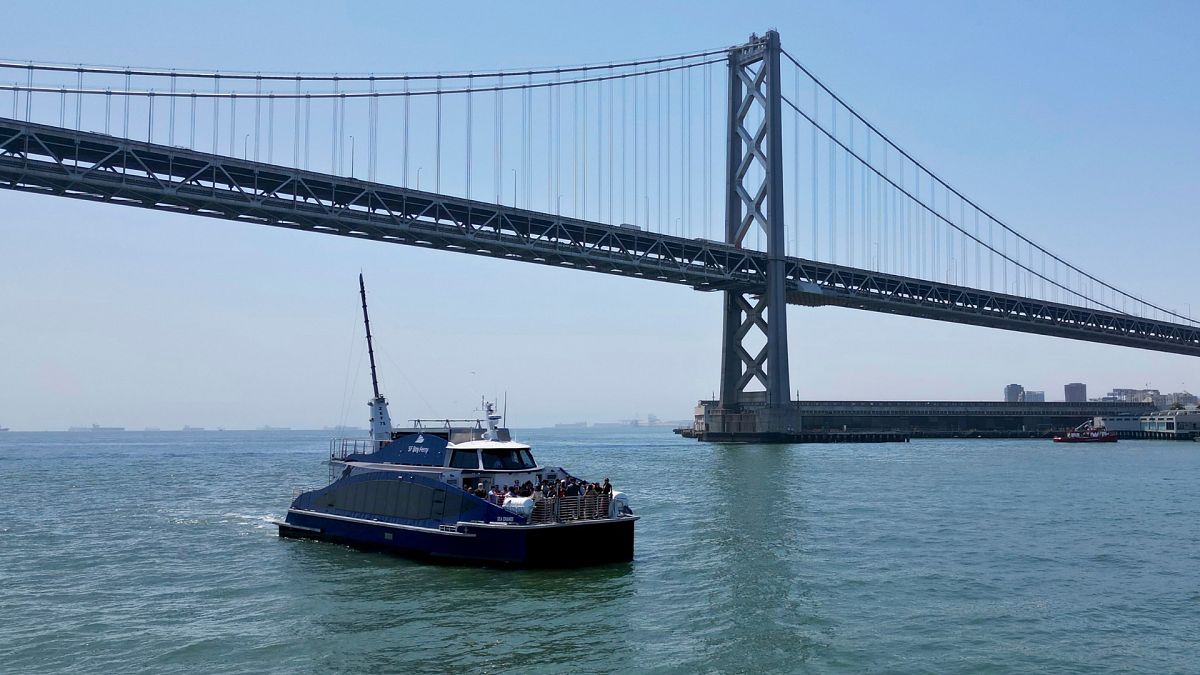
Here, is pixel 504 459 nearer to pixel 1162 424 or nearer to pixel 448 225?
pixel 448 225

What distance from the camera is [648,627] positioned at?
60.1ft

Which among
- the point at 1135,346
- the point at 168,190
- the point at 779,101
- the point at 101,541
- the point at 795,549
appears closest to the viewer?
the point at 795,549

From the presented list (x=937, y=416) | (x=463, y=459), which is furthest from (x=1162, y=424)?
(x=463, y=459)

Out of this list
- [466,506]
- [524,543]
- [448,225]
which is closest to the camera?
[524,543]

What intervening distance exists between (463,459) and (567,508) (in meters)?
3.52

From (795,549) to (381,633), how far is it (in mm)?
12351

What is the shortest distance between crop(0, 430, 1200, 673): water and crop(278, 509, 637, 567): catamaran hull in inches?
15.8

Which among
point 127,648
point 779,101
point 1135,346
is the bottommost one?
point 127,648

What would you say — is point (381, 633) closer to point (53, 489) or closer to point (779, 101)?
point (53, 489)

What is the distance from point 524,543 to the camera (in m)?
23.2

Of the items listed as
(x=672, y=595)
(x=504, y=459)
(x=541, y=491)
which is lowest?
(x=672, y=595)

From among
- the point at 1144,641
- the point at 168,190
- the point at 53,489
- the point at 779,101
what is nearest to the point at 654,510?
the point at 1144,641

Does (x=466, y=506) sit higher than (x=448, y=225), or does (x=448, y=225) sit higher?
(x=448, y=225)

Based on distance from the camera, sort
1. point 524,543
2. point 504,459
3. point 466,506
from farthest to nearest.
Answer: point 504,459 → point 466,506 → point 524,543
